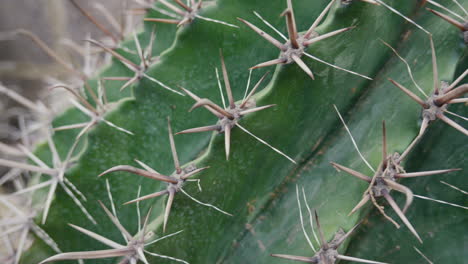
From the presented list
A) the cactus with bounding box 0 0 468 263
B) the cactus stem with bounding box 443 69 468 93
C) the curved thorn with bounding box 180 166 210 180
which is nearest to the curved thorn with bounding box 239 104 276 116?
the cactus with bounding box 0 0 468 263

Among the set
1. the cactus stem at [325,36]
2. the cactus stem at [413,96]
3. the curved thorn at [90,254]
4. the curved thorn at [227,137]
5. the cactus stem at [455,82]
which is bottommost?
the curved thorn at [90,254]

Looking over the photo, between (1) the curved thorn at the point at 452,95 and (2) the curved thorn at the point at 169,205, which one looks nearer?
(1) the curved thorn at the point at 452,95

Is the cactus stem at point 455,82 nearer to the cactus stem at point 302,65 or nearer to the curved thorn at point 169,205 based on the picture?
the cactus stem at point 302,65

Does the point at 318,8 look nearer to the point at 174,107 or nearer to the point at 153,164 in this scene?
the point at 174,107

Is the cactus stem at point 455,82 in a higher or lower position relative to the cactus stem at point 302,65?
lower

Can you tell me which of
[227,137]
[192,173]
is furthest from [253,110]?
[192,173]

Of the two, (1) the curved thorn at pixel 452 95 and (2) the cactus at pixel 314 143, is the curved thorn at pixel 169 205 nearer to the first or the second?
(2) the cactus at pixel 314 143

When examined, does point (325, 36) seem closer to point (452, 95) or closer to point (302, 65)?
point (302, 65)

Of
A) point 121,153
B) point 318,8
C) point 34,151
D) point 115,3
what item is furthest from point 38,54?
point 318,8

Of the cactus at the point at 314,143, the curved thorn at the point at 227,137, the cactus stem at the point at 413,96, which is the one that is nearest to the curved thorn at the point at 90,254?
the cactus at the point at 314,143

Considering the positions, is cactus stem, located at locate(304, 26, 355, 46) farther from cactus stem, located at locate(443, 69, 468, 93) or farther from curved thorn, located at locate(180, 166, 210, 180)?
curved thorn, located at locate(180, 166, 210, 180)
